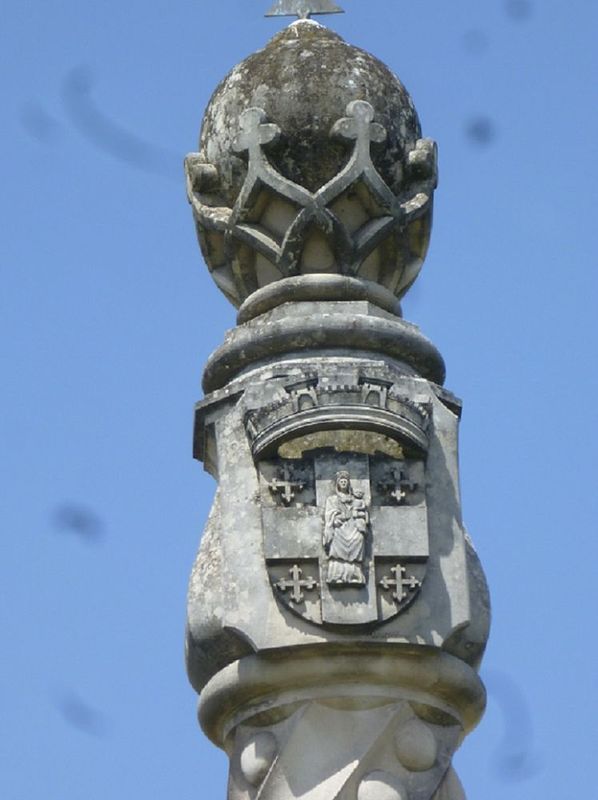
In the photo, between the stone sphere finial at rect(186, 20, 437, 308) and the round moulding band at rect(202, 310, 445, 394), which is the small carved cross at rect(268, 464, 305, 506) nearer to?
the round moulding band at rect(202, 310, 445, 394)

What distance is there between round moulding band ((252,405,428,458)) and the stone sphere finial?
86cm

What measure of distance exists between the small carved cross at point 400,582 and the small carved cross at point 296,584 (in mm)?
276

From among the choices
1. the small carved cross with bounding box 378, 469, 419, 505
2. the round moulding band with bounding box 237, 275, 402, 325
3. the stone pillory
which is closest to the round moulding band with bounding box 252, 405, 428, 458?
the stone pillory

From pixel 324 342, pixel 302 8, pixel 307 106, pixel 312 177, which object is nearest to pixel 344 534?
pixel 324 342

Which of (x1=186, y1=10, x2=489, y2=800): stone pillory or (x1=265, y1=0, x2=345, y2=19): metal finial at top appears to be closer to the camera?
(x1=186, y1=10, x2=489, y2=800): stone pillory

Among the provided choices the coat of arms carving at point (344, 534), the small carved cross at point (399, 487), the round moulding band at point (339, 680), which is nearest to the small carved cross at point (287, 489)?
the coat of arms carving at point (344, 534)

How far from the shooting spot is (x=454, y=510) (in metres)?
10.8

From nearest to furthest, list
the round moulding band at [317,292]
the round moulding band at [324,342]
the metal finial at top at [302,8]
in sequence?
1. the round moulding band at [324,342]
2. the round moulding band at [317,292]
3. the metal finial at top at [302,8]

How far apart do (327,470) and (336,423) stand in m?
0.19

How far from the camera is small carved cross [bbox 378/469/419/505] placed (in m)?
10.6

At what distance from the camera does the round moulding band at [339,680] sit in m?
10.3

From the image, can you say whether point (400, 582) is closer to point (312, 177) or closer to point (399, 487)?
point (399, 487)

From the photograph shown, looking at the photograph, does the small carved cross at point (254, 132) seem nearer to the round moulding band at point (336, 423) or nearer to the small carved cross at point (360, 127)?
the small carved cross at point (360, 127)

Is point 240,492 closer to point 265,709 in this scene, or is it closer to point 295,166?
point 265,709
